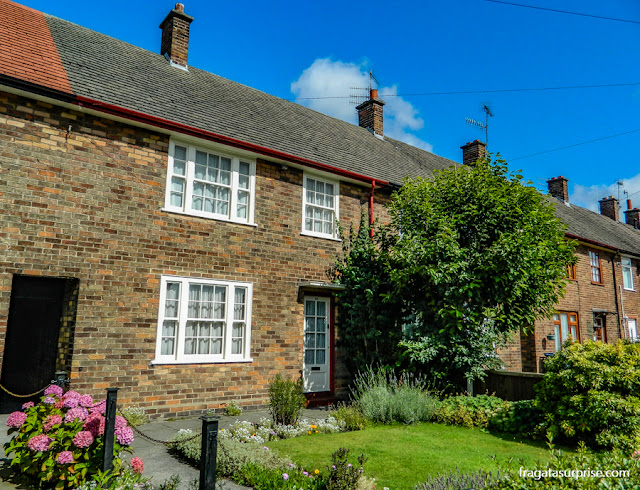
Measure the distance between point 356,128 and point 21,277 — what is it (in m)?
14.2

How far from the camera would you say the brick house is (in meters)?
9.08

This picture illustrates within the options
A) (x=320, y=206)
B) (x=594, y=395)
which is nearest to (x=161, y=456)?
(x=594, y=395)

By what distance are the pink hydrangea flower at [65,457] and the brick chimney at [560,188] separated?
29861mm

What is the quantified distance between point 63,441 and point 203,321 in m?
5.27

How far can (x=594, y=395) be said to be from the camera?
8039 mm

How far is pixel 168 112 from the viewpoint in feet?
36.7

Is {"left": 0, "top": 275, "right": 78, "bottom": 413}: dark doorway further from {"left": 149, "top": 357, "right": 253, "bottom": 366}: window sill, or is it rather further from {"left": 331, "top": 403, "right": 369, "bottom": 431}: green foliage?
{"left": 331, "top": 403, "right": 369, "bottom": 431}: green foliage

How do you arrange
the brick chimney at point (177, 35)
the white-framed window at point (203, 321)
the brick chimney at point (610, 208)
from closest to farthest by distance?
the white-framed window at point (203, 321)
the brick chimney at point (177, 35)
the brick chimney at point (610, 208)

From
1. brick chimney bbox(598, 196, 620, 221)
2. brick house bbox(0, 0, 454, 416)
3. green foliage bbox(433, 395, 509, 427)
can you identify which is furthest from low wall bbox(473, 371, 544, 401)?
brick chimney bbox(598, 196, 620, 221)

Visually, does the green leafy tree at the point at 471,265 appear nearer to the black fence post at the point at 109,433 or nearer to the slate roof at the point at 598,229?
the black fence post at the point at 109,433

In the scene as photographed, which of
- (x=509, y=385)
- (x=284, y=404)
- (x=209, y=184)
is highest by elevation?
(x=209, y=184)

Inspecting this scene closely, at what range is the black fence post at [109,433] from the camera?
208 inches

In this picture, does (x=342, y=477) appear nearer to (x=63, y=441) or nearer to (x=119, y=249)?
(x=63, y=441)

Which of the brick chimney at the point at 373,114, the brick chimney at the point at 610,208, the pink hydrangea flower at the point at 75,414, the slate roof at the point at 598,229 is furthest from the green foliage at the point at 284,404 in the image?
the brick chimney at the point at 610,208
